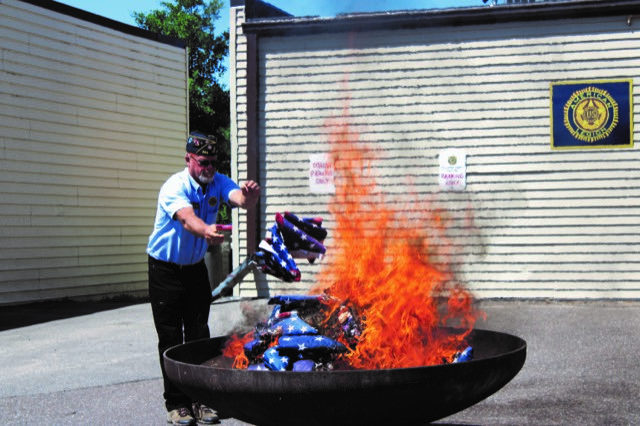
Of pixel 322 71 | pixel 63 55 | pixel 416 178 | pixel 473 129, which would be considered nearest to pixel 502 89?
pixel 473 129

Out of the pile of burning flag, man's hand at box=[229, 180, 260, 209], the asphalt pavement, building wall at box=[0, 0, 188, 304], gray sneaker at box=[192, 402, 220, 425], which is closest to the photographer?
the pile of burning flag

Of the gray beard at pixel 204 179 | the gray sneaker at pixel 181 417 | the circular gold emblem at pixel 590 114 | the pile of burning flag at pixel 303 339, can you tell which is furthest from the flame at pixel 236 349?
the circular gold emblem at pixel 590 114

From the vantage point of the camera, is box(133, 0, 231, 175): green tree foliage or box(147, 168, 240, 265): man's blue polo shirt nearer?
box(147, 168, 240, 265): man's blue polo shirt

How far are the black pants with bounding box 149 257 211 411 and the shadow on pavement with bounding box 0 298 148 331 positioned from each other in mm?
6430

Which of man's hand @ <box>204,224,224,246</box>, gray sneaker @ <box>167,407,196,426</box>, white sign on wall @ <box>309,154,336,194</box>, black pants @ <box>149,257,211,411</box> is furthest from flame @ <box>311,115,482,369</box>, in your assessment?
white sign on wall @ <box>309,154,336,194</box>

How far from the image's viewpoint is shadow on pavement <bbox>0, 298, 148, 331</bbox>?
1148 cm

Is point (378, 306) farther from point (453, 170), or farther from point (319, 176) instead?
point (319, 176)

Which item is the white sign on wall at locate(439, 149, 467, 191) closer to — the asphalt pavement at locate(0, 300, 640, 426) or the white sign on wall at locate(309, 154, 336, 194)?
the white sign on wall at locate(309, 154, 336, 194)

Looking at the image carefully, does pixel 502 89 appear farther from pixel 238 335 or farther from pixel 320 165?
pixel 238 335

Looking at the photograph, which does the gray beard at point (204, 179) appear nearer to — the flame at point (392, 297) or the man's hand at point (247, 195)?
the man's hand at point (247, 195)

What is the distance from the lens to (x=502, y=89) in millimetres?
12570

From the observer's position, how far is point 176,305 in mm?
5105

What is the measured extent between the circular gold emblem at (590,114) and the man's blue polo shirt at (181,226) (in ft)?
28.1

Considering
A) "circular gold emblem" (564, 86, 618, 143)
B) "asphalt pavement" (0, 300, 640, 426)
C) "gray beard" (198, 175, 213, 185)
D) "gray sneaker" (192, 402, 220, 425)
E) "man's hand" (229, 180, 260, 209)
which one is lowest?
"asphalt pavement" (0, 300, 640, 426)
